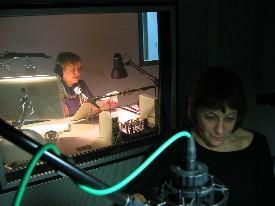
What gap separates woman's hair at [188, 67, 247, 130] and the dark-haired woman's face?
0.02m

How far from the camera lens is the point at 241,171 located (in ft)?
4.15

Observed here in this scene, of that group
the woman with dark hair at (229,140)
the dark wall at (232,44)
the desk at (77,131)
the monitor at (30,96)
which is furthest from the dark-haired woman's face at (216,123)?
the monitor at (30,96)

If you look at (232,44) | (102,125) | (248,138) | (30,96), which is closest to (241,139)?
(248,138)

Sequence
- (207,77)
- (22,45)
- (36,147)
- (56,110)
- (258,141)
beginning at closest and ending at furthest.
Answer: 1. (36,147)
2. (207,77)
3. (258,141)
4. (56,110)
5. (22,45)

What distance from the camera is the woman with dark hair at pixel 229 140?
1.15 metres

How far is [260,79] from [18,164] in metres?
1.27

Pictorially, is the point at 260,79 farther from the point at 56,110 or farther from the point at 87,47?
the point at 87,47

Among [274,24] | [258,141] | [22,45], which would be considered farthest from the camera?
[22,45]

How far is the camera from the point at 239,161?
1275 millimetres

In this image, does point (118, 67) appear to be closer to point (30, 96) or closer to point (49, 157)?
point (30, 96)

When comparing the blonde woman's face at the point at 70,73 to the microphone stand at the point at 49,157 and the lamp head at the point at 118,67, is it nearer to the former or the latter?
the lamp head at the point at 118,67

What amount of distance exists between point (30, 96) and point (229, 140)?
4.24ft

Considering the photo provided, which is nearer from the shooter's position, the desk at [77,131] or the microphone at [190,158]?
the microphone at [190,158]

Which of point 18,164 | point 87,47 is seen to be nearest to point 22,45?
point 87,47
